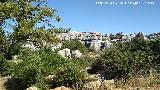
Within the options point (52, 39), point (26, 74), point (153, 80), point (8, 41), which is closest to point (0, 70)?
point (8, 41)

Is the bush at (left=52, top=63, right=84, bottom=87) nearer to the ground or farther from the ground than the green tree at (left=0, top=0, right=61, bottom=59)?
nearer to the ground

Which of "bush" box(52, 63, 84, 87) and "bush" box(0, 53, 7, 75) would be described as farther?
"bush" box(0, 53, 7, 75)

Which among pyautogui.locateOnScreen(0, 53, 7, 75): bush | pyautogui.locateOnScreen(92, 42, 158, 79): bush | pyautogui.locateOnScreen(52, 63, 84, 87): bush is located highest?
pyautogui.locateOnScreen(0, 53, 7, 75): bush

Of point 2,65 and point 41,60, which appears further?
point 2,65

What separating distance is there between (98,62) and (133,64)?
7148 mm

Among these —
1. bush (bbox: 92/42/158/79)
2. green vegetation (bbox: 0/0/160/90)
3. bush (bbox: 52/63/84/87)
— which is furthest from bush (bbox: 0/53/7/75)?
bush (bbox: 52/63/84/87)

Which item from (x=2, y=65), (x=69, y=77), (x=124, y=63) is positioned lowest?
(x=69, y=77)

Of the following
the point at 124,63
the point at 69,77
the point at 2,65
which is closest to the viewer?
the point at 69,77

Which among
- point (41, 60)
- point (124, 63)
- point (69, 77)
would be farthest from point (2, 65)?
point (69, 77)

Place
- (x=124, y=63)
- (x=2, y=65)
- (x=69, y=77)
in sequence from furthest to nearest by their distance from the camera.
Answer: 1. (x=2, y=65)
2. (x=124, y=63)
3. (x=69, y=77)

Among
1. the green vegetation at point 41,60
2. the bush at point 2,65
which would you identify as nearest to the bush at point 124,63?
the green vegetation at point 41,60

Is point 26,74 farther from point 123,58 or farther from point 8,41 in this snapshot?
point 123,58

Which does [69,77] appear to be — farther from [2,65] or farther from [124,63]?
[2,65]

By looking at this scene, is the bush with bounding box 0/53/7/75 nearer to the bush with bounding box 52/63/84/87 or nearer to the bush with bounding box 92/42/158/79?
the bush with bounding box 92/42/158/79
